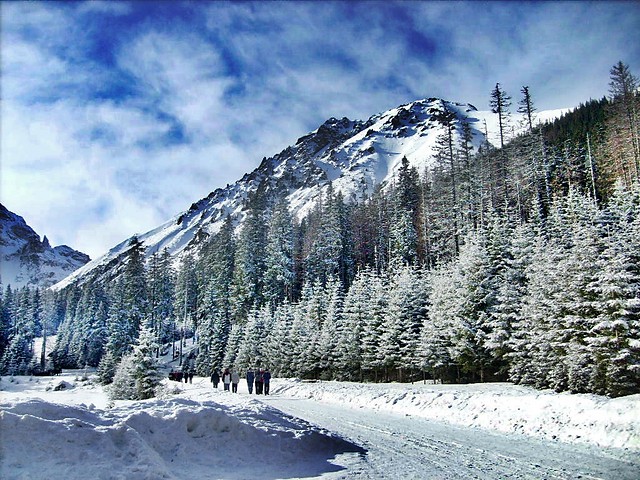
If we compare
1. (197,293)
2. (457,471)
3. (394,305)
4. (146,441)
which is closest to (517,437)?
(457,471)

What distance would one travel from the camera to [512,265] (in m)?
29.7

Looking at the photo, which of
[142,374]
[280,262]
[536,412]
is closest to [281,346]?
[280,262]

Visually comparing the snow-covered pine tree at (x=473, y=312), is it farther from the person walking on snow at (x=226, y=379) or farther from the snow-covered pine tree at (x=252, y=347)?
the snow-covered pine tree at (x=252, y=347)

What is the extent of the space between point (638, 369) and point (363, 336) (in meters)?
25.5

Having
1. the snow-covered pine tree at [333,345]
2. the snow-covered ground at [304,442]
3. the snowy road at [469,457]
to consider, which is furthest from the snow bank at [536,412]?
the snow-covered pine tree at [333,345]

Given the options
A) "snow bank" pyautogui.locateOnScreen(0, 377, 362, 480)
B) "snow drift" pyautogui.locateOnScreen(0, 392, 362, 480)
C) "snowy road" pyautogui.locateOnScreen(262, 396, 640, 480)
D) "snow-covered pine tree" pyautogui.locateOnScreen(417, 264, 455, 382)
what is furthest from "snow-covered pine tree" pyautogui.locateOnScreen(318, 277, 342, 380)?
"snow bank" pyautogui.locateOnScreen(0, 377, 362, 480)

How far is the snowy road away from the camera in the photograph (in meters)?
9.49

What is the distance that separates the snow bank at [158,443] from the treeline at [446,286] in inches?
517

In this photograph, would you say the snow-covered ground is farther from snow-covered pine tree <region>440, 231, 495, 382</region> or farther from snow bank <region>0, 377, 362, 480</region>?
snow-covered pine tree <region>440, 231, 495, 382</region>

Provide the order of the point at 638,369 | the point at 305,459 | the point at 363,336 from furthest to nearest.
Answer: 1. the point at 363,336
2. the point at 638,369
3. the point at 305,459

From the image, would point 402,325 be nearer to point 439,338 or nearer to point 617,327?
point 439,338

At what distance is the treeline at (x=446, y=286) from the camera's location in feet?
67.2

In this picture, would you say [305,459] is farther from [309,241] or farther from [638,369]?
[309,241]

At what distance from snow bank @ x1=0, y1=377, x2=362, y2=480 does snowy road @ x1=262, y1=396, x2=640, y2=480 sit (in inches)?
45.5
